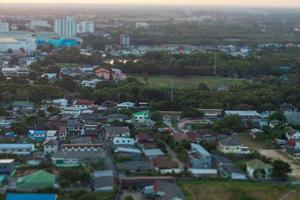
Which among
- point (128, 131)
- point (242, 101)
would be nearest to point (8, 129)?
point (128, 131)

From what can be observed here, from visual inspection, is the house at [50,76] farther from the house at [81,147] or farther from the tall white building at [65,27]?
the tall white building at [65,27]

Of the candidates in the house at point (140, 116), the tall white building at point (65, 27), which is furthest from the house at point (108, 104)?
the tall white building at point (65, 27)

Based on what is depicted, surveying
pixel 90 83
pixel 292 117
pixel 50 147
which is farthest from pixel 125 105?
pixel 292 117

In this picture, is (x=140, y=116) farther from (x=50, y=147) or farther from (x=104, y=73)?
(x=104, y=73)

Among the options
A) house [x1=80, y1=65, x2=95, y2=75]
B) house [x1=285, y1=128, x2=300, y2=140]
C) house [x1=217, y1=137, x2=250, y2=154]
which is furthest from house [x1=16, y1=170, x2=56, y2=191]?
house [x1=80, y1=65, x2=95, y2=75]

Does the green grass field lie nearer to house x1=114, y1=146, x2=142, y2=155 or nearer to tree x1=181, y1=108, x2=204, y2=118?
tree x1=181, y1=108, x2=204, y2=118

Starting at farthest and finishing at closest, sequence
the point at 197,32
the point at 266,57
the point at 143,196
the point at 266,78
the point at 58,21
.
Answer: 1. the point at 197,32
2. the point at 58,21
3. the point at 266,57
4. the point at 266,78
5. the point at 143,196

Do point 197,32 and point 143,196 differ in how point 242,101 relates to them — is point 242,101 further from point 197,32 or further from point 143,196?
point 197,32

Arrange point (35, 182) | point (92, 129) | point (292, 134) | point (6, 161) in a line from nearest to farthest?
point (35, 182) < point (6, 161) < point (292, 134) < point (92, 129)
